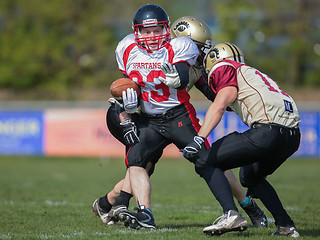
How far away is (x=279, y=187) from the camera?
8.59 m

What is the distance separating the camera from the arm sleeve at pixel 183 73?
4621mm

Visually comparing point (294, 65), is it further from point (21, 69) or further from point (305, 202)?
point (305, 202)

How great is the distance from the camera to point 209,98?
5.12 meters

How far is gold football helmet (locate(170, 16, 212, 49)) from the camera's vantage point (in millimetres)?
5117

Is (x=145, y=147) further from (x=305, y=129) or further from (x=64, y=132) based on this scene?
(x=64, y=132)

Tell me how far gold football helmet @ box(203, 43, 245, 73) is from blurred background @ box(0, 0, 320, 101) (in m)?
16.8

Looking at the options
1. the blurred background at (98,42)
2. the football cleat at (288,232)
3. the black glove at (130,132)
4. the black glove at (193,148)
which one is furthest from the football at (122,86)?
the blurred background at (98,42)

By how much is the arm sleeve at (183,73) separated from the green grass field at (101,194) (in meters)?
1.19

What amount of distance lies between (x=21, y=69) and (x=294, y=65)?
1116 cm

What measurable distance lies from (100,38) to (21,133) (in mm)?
9857

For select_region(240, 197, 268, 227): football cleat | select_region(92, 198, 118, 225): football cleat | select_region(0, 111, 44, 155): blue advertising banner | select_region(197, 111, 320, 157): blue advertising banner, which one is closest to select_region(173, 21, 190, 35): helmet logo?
select_region(240, 197, 268, 227): football cleat

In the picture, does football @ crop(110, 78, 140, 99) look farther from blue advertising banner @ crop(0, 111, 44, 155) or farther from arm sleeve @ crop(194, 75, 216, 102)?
blue advertising banner @ crop(0, 111, 44, 155)

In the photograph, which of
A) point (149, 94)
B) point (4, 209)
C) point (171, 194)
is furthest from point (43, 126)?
point (149, 94)

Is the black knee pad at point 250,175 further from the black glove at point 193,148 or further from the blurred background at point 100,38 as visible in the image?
the blurred background at point 100,38
